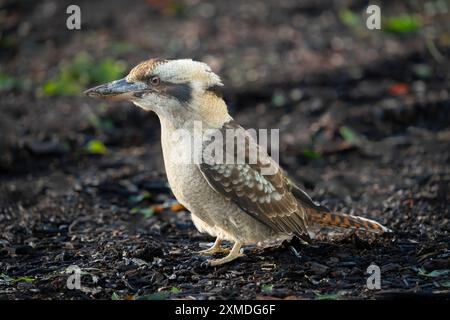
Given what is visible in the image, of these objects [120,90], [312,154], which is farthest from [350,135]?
[120,90]

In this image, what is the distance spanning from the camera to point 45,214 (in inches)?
308

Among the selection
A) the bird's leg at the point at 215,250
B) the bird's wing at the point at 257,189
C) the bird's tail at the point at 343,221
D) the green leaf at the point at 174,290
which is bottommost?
the green leaf at the point at 174,290

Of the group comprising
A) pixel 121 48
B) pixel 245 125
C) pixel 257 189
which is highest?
pixel 121 48

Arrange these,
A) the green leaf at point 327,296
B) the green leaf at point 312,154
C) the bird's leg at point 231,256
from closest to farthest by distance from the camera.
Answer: the green leaf at point 327,296
the bird's leg at point 231,256
the green leaf at point 312,154

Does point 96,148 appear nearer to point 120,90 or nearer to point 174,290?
point 120,90

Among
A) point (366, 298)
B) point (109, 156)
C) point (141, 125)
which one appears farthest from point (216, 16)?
point (366, 298)

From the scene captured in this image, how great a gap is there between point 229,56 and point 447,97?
327 cm

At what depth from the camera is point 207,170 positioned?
247 inches

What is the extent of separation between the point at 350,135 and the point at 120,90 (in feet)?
13.7

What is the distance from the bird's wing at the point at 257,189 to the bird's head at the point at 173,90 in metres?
0.27

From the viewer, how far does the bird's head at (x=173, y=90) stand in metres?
6.43

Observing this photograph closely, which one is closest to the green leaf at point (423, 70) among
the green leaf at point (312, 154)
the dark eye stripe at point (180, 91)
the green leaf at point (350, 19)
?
the green leaf at point (350, 19)

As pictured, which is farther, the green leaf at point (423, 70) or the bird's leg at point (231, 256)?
the green leaf at point (423, 70)

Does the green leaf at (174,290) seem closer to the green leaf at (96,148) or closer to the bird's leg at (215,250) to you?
the bird's leg at (215,250)
